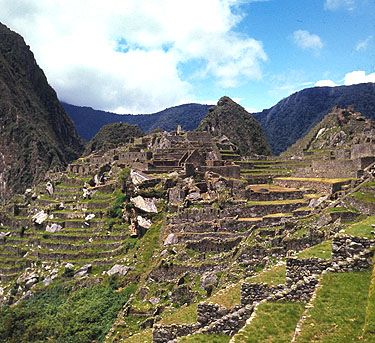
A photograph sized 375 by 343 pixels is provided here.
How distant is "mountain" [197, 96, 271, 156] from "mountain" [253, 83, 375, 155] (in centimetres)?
2367

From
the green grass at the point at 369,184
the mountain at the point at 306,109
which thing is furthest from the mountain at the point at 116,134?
the green grass at the point at 369,184

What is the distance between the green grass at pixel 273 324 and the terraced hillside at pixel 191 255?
2cm

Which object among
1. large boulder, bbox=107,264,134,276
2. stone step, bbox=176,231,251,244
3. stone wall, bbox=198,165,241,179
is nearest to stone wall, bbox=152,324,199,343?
stone step, bbox=176,231,251,244

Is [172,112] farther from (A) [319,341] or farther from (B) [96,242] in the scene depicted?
→ (A) [319,341]

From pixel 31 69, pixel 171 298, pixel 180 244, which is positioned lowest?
pixel 171 298

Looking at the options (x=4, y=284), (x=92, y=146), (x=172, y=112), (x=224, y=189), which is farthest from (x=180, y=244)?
(x=172, y=112)

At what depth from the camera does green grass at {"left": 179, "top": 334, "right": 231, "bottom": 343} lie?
8.23 m

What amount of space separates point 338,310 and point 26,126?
166 m

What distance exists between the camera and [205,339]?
8.47 meters

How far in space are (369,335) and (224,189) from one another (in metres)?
20.8

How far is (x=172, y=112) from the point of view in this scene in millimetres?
185500

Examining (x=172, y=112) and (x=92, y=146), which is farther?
(x=172, y=112)

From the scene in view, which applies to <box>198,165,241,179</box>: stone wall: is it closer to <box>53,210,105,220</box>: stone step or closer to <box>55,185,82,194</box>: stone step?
<box>53,210,105,220</box>: stone step

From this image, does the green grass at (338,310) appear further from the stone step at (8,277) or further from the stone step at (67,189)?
the stone step at (67,189)
